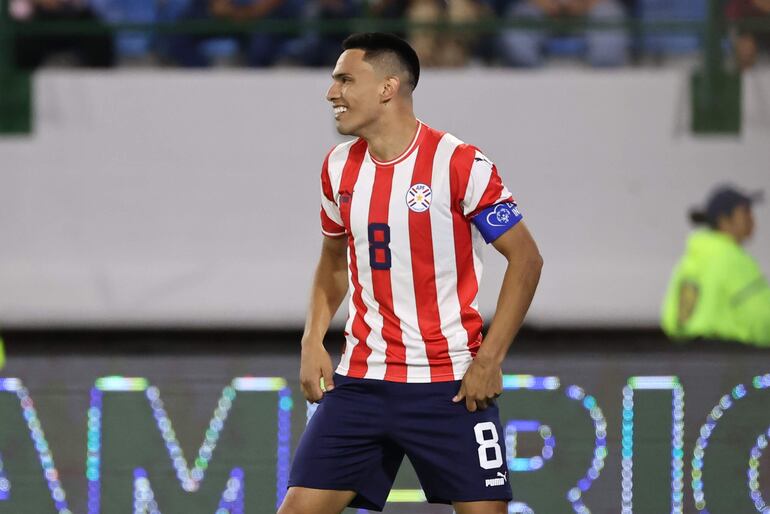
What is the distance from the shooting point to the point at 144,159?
871cm

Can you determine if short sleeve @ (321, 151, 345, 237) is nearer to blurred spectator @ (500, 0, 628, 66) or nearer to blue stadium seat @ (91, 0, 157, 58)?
blurred spectator @ (500, 0, 628, 66)

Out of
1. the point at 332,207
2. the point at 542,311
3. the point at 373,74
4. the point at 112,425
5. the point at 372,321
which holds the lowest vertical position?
the point at 542,311

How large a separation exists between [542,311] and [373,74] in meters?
5.67

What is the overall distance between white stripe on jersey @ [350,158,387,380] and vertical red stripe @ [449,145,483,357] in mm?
196

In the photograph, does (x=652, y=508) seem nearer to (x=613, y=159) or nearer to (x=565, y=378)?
(x=565, y=378)

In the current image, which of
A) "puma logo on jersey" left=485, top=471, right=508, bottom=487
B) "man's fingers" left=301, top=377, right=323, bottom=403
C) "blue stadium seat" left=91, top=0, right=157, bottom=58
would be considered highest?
"blue stadium seat" left=91, top=0, right=157, bottom=58

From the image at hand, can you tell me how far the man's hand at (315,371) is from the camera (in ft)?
10.3

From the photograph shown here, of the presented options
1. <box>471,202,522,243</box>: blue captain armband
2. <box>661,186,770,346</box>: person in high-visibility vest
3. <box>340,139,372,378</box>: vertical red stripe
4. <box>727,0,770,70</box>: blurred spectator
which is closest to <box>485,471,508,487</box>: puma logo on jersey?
<box>340,139,372,378</box>: vertical red stripe

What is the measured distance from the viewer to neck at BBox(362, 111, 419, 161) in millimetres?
3080

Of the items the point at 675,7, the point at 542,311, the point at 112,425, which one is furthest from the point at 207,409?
the point at 675,7

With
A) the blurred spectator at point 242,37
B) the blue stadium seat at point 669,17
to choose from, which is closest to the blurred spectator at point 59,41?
the blurred spectator at point 242,37

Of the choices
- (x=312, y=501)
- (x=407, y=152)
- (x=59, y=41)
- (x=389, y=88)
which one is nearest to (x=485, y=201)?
(x=407, y=152)

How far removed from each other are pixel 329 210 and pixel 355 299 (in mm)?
233

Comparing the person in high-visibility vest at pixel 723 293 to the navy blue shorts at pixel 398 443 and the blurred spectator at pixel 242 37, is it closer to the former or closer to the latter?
the blurred spectator at pixel 242 37
